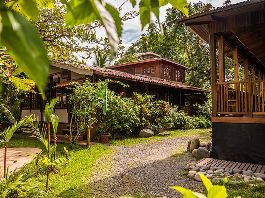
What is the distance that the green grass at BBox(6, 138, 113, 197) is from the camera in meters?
5.80

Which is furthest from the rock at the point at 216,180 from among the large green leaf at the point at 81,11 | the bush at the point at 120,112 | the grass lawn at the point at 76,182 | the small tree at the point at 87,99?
the small tree at the point at 87,99

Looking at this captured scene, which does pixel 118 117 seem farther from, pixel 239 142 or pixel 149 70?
pixel 149 70

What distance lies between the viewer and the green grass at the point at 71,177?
19.0 ft

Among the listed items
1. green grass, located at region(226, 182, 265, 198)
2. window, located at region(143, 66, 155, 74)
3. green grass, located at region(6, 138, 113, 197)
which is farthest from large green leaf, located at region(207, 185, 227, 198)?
window, located at region(143, 66, 155, 74)

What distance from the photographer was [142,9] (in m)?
0.67

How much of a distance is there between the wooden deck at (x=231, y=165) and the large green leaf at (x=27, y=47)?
746 cm

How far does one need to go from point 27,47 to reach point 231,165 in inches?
310

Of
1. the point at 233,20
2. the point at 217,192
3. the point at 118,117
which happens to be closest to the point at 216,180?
the point at 233,20

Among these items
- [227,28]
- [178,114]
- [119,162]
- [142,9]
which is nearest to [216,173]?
[119,162]

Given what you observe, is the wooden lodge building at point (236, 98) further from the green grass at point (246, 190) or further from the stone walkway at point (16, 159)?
the stone walkway at point (16, 159)

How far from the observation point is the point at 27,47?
11.2 inches

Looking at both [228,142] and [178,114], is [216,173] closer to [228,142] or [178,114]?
[228,142]

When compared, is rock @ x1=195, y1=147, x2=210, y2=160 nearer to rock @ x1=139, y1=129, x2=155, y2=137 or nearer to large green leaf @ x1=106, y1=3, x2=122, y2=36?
rock @ x1=139, y1=129, x2=155, y2=137

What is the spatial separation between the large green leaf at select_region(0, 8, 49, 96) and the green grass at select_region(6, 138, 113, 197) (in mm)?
5320
